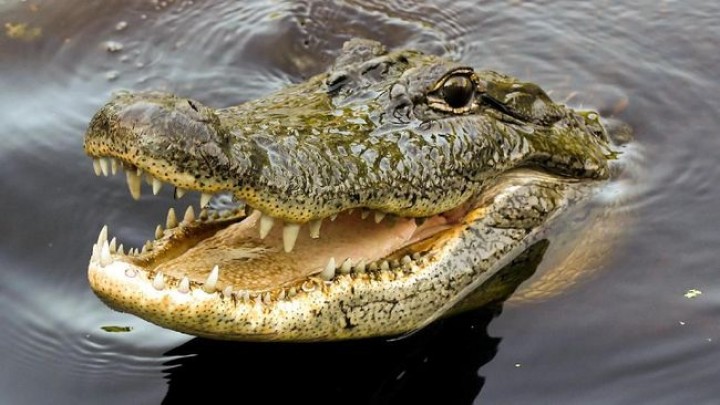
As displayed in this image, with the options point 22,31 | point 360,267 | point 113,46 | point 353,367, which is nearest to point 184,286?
point 360,267

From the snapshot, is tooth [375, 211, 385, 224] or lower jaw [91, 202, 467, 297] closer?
lower jaw [91, 202, 467, 297]

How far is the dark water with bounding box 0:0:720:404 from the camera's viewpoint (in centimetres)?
414

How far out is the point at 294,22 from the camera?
6688mm

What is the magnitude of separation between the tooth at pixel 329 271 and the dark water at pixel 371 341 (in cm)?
55

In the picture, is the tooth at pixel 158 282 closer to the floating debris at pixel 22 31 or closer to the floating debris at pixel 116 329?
the floating debris at pixel 116 329

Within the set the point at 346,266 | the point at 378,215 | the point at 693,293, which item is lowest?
the point at 693,293

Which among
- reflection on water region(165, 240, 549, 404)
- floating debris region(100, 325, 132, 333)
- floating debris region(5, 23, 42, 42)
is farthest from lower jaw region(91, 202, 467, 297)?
floating debris region(5, 23, 42, 42)

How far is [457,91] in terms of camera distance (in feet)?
14.2

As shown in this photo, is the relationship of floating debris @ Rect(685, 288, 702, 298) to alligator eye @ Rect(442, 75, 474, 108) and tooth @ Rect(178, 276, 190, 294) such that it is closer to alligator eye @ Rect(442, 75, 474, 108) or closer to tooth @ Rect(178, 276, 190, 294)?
alligator eye @ Rect(442, 75, 474, 108)

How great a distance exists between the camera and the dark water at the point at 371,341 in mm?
4137

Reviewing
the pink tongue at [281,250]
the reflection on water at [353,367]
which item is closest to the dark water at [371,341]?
the reflection on water at [353,367]

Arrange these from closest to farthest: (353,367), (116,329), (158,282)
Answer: (158,282), (353,367), (116,329)

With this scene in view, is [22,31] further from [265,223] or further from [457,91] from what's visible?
[265,223]

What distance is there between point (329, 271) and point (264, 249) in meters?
0.35
